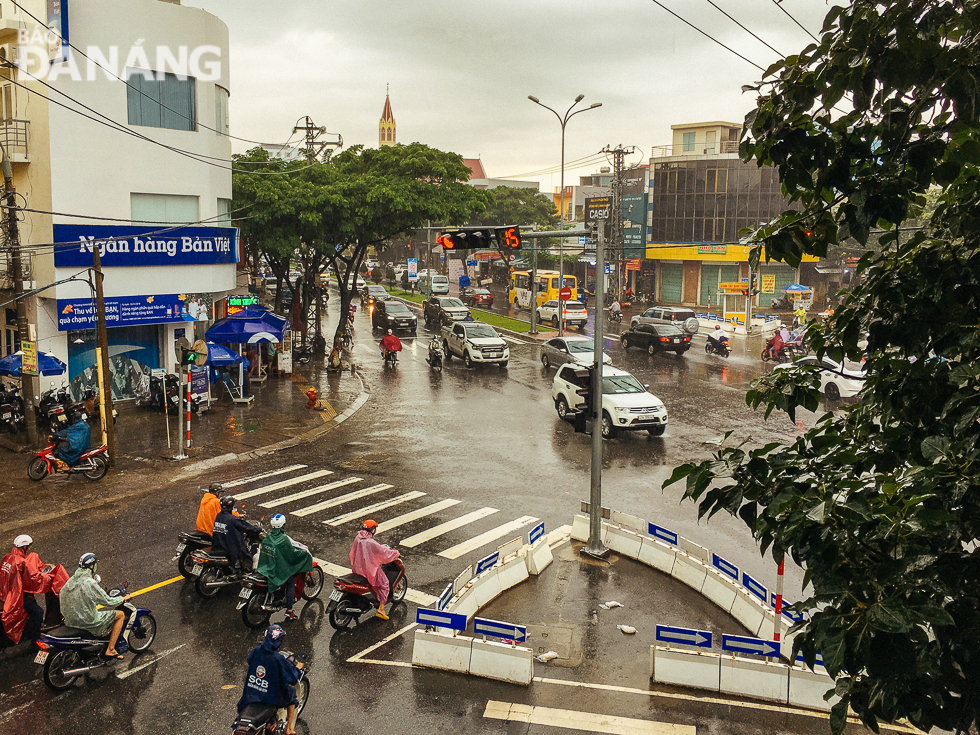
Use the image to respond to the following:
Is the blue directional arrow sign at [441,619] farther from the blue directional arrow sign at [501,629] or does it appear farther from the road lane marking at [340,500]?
the road lane marking at [340,500]

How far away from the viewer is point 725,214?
2365 inches

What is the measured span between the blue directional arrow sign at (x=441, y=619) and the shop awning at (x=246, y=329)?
17.1 m

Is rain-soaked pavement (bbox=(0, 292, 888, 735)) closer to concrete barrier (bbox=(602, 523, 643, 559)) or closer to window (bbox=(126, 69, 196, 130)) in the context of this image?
concrete barrier (bbox=(602, 523, 643, 559))

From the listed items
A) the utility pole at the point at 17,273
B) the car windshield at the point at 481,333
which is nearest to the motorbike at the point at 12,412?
the utility pole at the point at 17,273

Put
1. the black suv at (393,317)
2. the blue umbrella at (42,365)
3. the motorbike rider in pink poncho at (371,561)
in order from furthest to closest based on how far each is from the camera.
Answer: the black suv at (393,317)
the blue umbrella at (42,365)
the motorbike rider in pink poncho at (371,561)

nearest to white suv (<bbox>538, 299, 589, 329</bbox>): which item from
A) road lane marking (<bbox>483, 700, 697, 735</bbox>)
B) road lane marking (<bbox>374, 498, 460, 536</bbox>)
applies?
road lane marking (<bbox>374, 498, 460, 536</bbox>)

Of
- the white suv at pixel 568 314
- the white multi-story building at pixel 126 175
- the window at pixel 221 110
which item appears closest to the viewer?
the white multi-story building at pixel 126 175

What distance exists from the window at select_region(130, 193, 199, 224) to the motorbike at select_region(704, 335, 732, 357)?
76.4 feet

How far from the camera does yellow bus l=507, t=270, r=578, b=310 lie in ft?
190

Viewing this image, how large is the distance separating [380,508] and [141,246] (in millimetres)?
12555

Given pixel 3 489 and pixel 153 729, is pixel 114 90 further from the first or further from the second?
pixel 153 729

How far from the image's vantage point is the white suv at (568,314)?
155 feet

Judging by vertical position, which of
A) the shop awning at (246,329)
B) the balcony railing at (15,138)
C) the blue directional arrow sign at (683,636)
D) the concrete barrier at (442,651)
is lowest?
the concrete barrier at (442,651)

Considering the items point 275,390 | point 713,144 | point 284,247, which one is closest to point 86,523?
point 275,390
